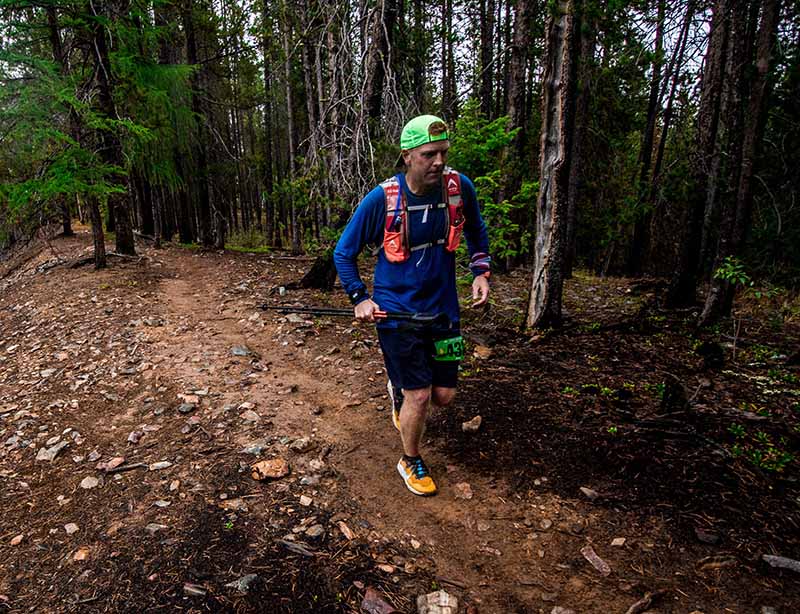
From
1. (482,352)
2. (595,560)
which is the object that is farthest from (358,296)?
(482,352)

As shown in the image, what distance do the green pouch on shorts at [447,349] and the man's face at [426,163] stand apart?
117 centimetres

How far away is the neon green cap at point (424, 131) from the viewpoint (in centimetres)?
312

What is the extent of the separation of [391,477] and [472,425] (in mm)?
1004

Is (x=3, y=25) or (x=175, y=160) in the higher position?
(x=3, y=25)

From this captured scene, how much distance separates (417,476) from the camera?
3.60 meters

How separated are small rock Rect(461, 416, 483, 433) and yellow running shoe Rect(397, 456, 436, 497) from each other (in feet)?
2.52

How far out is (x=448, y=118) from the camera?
823 centimetres

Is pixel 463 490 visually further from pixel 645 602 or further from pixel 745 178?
pixel 745 178

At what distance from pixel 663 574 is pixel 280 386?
4198 mm

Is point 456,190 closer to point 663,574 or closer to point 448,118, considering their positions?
point 663,574

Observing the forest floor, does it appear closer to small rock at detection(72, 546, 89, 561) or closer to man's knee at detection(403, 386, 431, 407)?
small rock at detection(72, 546, 89, 561)

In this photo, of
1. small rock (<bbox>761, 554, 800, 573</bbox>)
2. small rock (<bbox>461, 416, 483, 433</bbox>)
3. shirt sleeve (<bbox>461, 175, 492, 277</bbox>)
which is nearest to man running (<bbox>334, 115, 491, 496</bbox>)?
shirt sleeve (<bbox>461, 175, 492, 277</bbox>)

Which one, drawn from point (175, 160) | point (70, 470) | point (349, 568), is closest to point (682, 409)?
point (349, 568)

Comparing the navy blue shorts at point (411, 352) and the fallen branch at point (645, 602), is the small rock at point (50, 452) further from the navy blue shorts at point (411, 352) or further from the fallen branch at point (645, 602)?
the fallen branch at point (645, 602)
